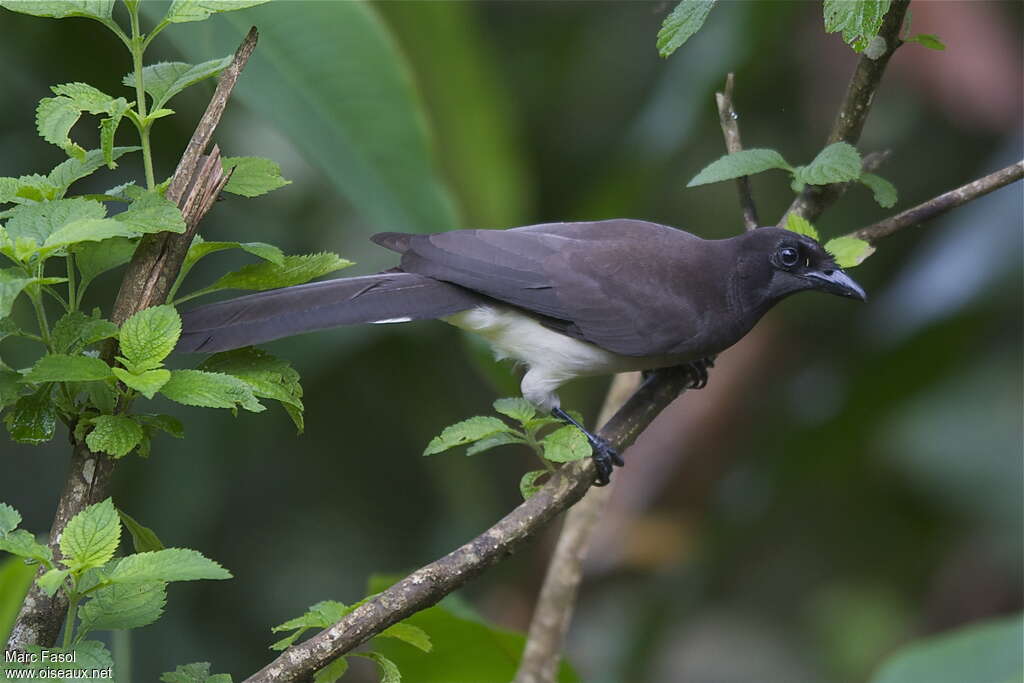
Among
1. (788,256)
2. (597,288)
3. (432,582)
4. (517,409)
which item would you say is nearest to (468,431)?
(517,409)

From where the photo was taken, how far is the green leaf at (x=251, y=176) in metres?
1.49

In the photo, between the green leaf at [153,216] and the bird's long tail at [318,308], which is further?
the bird's long tail at [318,308]

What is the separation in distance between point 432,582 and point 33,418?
56 cm

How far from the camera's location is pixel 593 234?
2.46 meters

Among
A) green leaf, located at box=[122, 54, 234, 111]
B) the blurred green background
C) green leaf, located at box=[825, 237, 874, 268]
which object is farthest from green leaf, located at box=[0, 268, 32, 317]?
green leaf, located at box=[825, 237, 874, 268]

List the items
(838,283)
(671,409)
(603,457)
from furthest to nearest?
(671,409) → (838,283) → (603,457)

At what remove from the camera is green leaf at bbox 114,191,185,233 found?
1.28 metres

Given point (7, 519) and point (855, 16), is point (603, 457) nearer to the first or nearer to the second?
point (855, 16)

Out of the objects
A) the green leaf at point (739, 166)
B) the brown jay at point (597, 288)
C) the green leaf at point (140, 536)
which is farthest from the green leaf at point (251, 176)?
the green leaf at point (739, 166)

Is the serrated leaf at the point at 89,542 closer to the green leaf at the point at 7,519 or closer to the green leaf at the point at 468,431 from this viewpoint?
the green leaf at the point at 7,519

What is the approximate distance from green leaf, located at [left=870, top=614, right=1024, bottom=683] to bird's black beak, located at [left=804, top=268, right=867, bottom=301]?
2.66ft

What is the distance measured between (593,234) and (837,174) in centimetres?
74

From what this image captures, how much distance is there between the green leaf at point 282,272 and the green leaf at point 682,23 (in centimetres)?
62

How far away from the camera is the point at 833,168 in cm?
184
